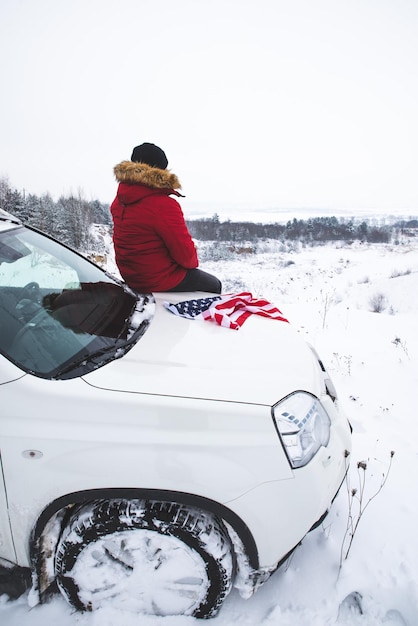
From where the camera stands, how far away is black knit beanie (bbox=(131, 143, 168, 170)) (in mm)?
3006

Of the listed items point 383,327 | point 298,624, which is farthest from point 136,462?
point 383,327

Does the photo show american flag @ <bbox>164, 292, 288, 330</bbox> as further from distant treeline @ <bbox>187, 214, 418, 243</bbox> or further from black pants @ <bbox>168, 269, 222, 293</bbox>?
distant treeline @ <bbox>187, 214, 418, 243</bbox>

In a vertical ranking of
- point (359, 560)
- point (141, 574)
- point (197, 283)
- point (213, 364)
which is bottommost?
point (359, 560)

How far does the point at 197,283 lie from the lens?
2.86 m

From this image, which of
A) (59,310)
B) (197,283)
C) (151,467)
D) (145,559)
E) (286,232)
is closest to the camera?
(151,467)

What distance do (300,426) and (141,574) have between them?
0.93m

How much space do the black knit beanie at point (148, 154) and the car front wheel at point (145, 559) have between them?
2.82m

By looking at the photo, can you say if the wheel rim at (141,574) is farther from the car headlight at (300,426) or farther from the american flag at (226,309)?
the american flag at (226,309)

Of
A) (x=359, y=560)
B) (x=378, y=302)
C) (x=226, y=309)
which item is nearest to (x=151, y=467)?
(x=226, y=309)

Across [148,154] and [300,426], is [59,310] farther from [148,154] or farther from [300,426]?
[148,154]

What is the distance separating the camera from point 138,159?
3012 mm

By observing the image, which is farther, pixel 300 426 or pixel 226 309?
pixel 226 309

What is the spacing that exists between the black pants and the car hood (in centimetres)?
83

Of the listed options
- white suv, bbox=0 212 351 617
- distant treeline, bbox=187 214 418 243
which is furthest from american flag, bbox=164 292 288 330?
distant treeline, bbox=187 214 418 243
